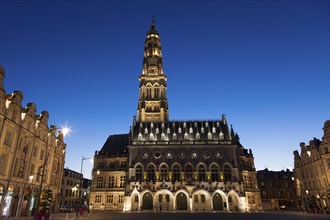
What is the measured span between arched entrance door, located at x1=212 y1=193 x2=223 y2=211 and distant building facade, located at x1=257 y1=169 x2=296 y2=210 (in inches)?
1125

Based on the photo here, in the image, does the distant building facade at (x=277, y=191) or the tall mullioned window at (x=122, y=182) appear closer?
the tall mullioned window at (x=122, y=182)

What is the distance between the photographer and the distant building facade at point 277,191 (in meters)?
72.9

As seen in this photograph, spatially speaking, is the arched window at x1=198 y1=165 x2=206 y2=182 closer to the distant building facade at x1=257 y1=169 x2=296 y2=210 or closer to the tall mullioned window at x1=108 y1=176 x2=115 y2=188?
the tall mullioned window at x1=108 y1=176 x2=115 y2=188

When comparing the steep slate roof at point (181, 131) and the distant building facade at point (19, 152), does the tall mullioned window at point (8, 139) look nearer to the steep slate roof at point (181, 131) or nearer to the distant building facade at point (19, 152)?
the distant building facade at point (19, 152)

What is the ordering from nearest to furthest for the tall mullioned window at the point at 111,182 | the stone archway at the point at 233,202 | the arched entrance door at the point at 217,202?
the stone archway at the point at 233,202, the arched entrance door at the point at 217,202, the tall mullioned window at the point at 111,182

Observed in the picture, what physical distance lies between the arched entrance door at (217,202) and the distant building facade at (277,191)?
28584 mm

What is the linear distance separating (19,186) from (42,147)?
8231 mm

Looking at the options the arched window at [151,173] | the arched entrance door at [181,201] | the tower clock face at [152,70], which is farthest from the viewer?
the tower clock face at [152,70]

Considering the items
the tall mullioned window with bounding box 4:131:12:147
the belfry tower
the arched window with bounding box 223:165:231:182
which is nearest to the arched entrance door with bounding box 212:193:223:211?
the arched window with bounding box 223:165:231:182

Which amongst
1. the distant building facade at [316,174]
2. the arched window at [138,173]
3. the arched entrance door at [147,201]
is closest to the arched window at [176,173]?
the arched entrance door at [147,201]

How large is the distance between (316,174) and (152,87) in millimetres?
53252

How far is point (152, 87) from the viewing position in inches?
3152

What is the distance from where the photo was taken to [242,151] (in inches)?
2512

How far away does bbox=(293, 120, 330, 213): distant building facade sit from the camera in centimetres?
4384
